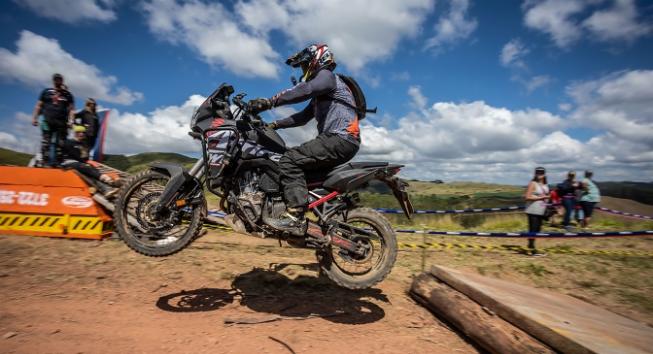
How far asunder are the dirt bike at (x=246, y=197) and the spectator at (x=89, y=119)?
7242 mm

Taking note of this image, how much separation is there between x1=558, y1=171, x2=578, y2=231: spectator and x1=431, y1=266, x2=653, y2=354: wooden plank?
29.3 feet

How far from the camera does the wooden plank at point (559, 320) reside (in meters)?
3.22

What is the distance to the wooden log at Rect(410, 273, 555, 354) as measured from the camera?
11.7 feet

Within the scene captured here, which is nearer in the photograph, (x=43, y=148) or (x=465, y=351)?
(x=465, y=351)

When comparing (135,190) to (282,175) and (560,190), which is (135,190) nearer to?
(282,175)

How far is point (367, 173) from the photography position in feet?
14.5

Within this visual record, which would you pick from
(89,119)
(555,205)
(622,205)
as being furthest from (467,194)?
(89,119)

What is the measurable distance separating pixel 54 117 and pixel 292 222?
28.9ft

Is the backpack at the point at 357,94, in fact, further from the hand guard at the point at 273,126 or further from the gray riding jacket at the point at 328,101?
the hand guard at the point at 273,126

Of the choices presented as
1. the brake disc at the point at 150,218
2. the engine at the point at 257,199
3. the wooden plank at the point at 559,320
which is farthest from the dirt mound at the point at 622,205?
the brake disc at the point at 150,218

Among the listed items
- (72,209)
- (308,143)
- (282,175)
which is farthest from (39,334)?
(72,209)

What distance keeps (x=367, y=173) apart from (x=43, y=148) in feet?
31.9

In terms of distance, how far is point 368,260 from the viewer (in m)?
4.55

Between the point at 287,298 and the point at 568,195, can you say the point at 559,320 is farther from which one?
the point at 568,195
